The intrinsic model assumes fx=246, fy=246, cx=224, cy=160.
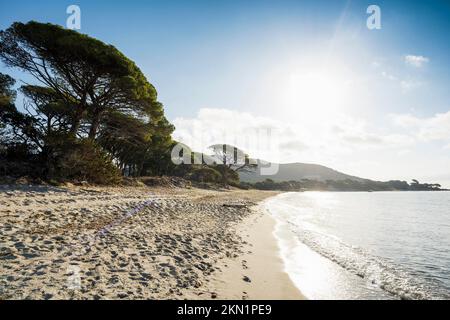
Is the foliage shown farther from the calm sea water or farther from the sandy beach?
the calm sea water

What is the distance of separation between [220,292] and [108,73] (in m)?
20.7

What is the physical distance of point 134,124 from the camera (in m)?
23.8

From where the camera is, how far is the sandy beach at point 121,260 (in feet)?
13.7

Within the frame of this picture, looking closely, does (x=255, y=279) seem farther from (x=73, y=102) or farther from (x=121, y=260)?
(x=73, y=102)

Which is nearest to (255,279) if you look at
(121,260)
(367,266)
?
(121,260)

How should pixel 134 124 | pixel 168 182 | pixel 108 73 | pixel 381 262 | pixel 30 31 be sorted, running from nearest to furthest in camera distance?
pixel 381 262, pixel 30 31, pixel 108 73, pixel 134 124, pixel 168 182

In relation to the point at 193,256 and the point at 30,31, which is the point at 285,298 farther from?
the point at 30,31

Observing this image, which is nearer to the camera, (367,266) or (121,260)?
(121,260)

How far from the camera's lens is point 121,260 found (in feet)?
18.1

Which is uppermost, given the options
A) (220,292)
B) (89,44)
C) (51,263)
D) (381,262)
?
(89,44)

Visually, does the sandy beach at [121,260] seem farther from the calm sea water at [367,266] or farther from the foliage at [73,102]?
the foliage at [73,102]

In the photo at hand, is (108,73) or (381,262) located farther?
(108,73)
